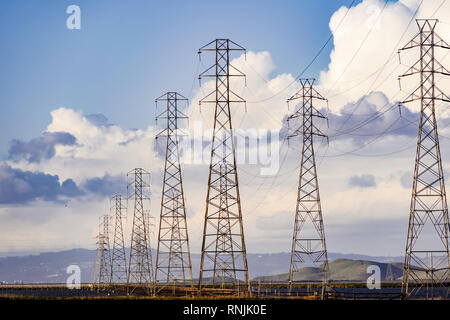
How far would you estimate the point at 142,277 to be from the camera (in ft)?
522

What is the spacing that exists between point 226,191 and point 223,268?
898 centimetres

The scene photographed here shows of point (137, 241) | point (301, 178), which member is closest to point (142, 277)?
point (137, 241)

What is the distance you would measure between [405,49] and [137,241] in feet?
277

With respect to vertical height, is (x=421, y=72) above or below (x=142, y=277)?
above

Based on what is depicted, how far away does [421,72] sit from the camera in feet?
277

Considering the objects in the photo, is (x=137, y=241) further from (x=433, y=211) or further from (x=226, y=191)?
(x=433, y=211)
